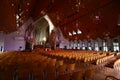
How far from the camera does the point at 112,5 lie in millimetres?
23016

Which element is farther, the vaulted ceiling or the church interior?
the vaulted ceiling

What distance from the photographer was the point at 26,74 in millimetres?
6848

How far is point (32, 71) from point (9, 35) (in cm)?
3718

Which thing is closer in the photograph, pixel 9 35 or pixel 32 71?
pixel 32 71

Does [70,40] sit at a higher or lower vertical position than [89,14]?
lower

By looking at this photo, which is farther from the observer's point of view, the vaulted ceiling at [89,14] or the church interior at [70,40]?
the vaulted ceiling at [89,14]

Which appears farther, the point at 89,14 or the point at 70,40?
the point at 70,40

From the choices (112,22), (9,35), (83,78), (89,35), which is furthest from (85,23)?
(83,78)

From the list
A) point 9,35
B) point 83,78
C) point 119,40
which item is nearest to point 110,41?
point 119,40

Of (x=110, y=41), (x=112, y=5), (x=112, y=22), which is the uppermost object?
(x=112, y=5)

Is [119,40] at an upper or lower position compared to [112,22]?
lower

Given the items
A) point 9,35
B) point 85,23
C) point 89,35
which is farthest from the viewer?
point 9,35

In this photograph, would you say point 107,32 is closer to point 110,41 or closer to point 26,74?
point 110,41

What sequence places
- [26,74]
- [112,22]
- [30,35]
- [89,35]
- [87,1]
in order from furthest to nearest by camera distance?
[89,35], [30,35], [112,22], [87,1], [26,74]
